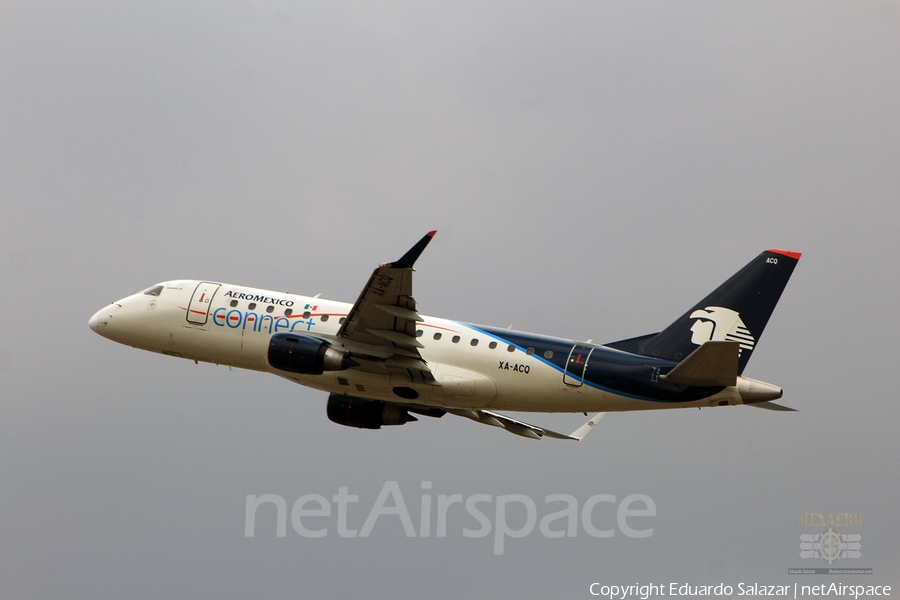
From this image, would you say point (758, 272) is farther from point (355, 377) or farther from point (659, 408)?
point (355, 377)

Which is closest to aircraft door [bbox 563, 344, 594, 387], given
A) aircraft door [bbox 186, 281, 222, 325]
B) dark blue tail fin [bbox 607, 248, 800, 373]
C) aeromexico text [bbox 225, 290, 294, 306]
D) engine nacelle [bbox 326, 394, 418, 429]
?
dark blue tail fin [bbox 607, 248, 800, 373]

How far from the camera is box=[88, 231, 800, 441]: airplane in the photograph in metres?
38.8

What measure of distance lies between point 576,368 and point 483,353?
11.9ft

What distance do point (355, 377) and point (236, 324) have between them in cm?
577

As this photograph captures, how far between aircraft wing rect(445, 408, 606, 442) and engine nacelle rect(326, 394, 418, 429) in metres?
2.21

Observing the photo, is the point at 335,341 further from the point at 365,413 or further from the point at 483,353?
the point at 483,353

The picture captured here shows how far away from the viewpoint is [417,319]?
3950 cm

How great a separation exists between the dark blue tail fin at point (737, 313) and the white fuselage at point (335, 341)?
245 centimetres

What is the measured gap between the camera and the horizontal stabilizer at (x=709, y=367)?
36.8 meters

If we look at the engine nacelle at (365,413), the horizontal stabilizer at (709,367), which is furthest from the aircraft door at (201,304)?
the horizontal stabilizer at (709,367)

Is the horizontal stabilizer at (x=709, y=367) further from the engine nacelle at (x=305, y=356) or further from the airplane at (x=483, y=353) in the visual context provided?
the engine nacelle at (x=305, y=356)

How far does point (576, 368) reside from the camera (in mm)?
40500

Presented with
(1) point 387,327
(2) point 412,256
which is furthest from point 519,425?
(2) point 412,256

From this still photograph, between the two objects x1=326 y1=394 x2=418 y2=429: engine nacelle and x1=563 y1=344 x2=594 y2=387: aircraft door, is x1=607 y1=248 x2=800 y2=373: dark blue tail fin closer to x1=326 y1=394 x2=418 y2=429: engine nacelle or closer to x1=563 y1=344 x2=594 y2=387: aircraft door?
x1=563 y1=344 x2=594 y2=387: aircraft door
